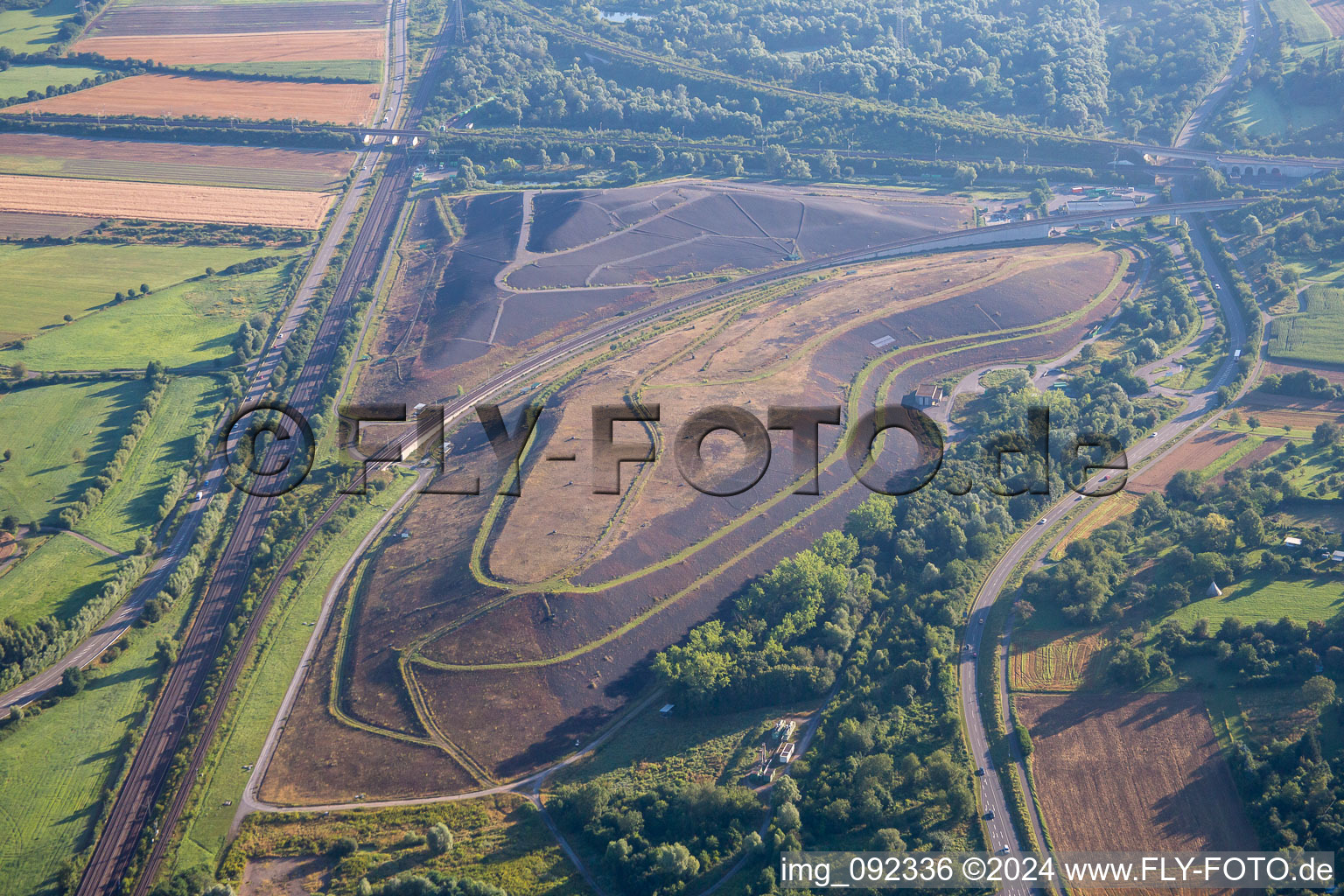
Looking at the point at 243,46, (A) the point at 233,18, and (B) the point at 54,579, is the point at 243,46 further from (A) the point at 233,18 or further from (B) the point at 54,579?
(B) the point at 54,579

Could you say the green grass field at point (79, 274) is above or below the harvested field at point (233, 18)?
below

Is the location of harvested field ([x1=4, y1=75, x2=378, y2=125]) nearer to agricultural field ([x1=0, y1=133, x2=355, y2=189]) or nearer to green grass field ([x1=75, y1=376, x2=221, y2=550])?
agricultural field ([x1=0, y1=133, x2=355, y2=189])

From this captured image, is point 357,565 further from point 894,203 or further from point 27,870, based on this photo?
point 894,203

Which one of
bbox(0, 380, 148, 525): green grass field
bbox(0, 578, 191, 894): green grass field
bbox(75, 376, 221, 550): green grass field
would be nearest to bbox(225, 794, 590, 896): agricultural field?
bbox(0, 578, 191, 894): green grass field

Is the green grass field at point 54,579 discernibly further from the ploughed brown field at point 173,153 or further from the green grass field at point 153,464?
the ploughed brown field at point 173,153

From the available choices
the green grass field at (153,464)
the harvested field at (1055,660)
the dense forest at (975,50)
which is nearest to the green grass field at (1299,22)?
the dense forest at (975,50)

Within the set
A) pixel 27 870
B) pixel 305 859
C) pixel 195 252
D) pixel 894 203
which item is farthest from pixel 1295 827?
pixel 195 252

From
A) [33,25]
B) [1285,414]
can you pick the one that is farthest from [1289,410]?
Answer: [33,25]
